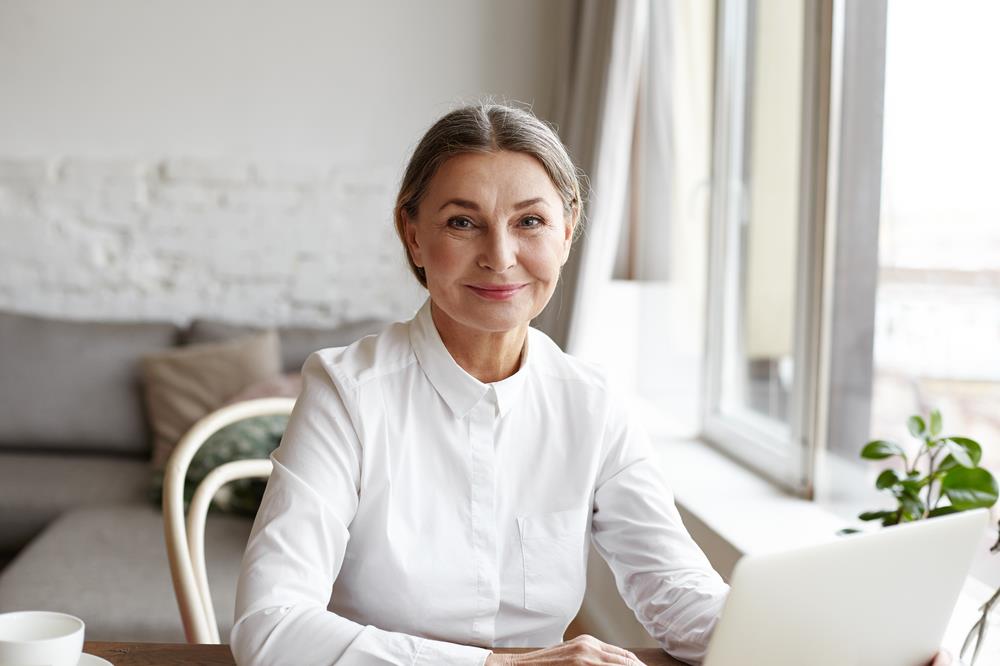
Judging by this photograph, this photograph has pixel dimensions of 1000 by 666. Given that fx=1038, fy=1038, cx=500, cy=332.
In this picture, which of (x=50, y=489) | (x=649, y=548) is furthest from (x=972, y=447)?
(x=50, y=489)

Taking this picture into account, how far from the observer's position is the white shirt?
1.21m

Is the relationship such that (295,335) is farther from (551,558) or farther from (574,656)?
(574,656)

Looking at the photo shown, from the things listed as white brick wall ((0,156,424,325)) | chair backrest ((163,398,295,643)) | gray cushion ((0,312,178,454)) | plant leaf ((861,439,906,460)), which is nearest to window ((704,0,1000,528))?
plant leaf ((861,439,906,460))

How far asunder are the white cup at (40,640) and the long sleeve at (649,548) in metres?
0.64

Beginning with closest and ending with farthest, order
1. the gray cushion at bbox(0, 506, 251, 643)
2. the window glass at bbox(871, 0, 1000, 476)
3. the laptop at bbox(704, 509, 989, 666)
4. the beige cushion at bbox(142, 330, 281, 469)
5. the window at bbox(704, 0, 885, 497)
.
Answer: the laptop at bbox(704, 509, 989, 666)
the window glass at bbox(871, 0, 1000, 476)
the window at bbox(704, 0, 885, 497)
the gray cushion at bbox(0, 506, 251, 643)
the beige cushion at bbox(142, 330, 281, 469)

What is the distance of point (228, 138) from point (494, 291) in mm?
2810

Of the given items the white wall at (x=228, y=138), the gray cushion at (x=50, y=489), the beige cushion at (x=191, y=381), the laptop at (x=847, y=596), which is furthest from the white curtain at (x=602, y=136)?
the laptop at (x=847, y=596)

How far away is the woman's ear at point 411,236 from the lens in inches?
54.0

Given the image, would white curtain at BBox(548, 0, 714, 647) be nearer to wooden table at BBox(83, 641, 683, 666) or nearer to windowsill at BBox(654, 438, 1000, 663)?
windowsill at BBox(654, 438, 1000, 663)

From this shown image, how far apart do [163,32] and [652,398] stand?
2.19 m

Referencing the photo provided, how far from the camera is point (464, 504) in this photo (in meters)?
1.30

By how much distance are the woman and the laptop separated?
0.27m

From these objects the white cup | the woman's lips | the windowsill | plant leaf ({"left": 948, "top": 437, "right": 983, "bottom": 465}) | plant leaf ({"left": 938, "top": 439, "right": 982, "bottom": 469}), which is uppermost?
the woman's lips

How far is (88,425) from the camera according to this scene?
3402 mm
